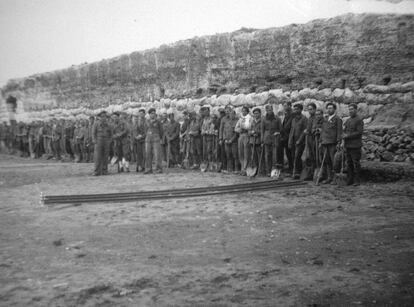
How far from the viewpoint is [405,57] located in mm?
9750

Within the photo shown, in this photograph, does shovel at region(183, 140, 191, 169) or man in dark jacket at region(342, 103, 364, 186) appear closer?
man in dark jacket at region(342, 103, 364, 186)

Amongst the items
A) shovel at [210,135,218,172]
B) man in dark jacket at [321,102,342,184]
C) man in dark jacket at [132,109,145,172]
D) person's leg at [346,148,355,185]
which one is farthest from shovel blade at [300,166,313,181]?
man in dark jacket at [132,109,145,172]

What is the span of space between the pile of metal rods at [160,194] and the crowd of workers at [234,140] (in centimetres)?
114

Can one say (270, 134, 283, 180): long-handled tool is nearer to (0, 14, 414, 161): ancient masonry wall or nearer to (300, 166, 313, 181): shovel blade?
(300, 166, 313, 181): shovel blade

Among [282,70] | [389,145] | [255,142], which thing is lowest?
[389,145]

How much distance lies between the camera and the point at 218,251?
460cm

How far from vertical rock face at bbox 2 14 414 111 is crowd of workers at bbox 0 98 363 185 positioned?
136 cm

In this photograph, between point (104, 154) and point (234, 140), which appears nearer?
point (234, 140)

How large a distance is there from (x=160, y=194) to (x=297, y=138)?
3.48 meters

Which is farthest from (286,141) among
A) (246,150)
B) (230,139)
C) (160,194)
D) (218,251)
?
(218,251)

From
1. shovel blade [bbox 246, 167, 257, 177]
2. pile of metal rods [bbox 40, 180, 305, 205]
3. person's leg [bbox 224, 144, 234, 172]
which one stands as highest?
person's leg [bbox 224, 144, 234, 172]

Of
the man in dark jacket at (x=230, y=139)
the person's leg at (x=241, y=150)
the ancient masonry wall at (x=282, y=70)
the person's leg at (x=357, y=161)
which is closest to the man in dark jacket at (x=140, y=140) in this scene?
the ancient masonry wall at (x=282, y=70)

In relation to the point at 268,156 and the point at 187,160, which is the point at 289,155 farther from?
the point at 187,160

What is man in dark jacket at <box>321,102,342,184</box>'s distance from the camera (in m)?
8.79
